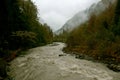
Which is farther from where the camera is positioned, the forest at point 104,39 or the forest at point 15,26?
the forest at point 15,26

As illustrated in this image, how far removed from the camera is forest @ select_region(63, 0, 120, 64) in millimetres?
22625

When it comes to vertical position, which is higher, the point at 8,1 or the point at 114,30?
the point at 8,1

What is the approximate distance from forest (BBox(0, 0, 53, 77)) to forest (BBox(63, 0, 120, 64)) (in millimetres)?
6178

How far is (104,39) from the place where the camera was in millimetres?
25984

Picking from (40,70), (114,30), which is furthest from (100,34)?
(40,70)

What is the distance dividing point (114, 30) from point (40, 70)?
1208 centimetres

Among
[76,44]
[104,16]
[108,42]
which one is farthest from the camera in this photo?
[76,44]

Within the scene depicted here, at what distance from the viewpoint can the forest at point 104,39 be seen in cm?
2262

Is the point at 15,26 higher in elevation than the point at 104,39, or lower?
higher

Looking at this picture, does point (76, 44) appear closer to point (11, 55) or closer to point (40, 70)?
point (11, 55)

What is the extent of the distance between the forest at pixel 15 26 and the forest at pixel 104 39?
6178 mm

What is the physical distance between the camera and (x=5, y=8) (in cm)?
2694

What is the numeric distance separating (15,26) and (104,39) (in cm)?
1062

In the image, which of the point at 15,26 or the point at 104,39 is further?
the point at 15,26
